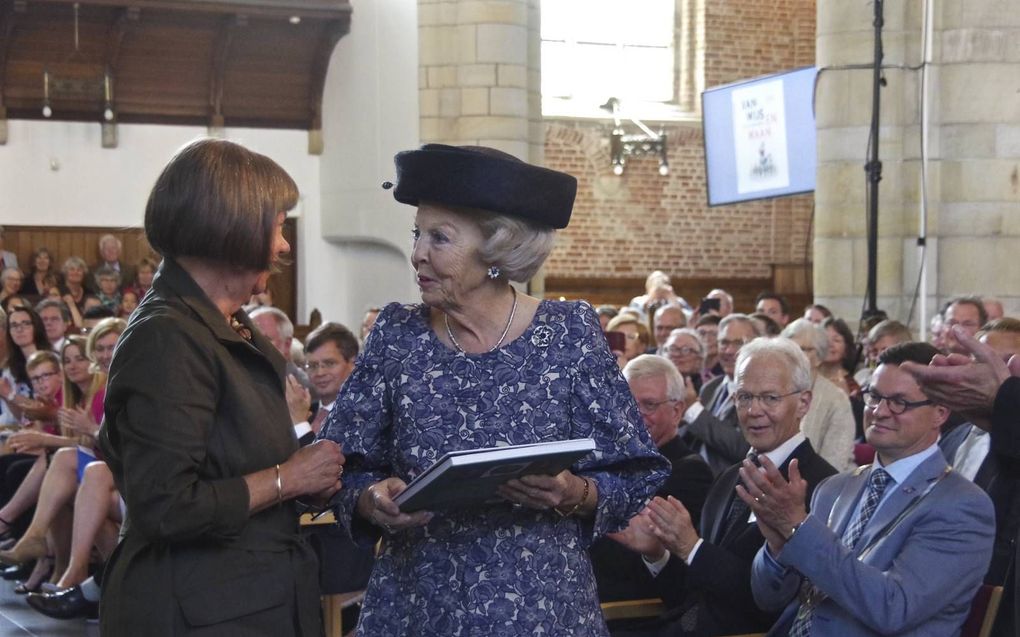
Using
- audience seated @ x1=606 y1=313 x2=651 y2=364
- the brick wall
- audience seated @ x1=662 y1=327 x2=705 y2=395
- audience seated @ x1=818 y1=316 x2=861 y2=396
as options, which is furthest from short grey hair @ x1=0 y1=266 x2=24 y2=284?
audience seated @ x1=818 y1=316 x2=861 y2=396

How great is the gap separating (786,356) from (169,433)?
→ 7.67ft

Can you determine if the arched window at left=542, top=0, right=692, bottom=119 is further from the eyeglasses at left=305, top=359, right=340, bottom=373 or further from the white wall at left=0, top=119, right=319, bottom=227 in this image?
the eyeglasses at left=305, top=359, right=340, bottom=373

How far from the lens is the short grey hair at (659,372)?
4.70 m

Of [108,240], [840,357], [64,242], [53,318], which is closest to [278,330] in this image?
[53,318]

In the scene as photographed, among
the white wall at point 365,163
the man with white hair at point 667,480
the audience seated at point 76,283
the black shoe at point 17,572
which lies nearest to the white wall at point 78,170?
the white wall at point 365,163

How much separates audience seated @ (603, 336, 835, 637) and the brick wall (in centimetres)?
1145

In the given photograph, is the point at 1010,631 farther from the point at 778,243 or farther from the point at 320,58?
the point at 778,243

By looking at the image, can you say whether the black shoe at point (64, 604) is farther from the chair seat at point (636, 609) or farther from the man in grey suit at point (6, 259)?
the man in grey suit at point (6, 259)

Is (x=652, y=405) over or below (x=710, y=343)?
over

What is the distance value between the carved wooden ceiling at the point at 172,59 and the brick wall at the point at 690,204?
3.32 meters

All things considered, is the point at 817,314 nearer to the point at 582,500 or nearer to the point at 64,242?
the point at 582,500

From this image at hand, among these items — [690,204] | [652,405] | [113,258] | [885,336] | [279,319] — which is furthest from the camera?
[690,204]

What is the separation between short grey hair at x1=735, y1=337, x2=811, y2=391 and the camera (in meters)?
4.05

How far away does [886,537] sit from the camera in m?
3.19
